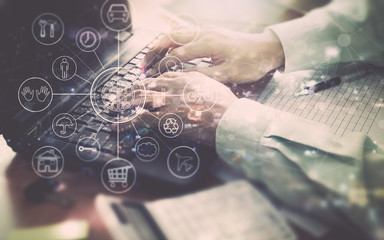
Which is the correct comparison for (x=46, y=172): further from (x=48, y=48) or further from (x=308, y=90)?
(x=308, y=90)

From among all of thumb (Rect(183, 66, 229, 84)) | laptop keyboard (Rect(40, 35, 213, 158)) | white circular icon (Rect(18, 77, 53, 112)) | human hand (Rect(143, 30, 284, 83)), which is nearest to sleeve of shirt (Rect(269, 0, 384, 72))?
human hand (Rect(143, 30, 284, 83))

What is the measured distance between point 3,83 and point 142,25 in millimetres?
322

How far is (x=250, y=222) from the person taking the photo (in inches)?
13.6

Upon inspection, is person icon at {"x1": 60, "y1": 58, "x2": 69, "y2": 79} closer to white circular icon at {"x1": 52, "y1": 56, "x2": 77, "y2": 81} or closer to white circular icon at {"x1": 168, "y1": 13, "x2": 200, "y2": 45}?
white circular icon at {"x1": 52, "y1": 56, "x2": 77, "y2": 81}

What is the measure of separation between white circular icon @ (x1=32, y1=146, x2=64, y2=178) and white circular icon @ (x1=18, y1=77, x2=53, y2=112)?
79 mm

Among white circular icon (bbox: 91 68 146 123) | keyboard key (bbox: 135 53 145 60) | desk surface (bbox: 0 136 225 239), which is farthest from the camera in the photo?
keyboard key (bbox: 135 53 145 60)

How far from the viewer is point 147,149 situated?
1.43ft

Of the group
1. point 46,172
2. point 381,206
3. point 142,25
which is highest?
point 142,25

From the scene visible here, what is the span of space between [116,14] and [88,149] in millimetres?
299

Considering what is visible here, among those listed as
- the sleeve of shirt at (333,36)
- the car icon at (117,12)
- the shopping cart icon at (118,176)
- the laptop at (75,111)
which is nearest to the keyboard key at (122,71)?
the laptop at (75,111)

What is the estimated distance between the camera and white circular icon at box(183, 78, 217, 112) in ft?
1.64

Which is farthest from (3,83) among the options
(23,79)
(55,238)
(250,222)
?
(250,222)

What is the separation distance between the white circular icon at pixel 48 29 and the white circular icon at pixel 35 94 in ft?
0.23

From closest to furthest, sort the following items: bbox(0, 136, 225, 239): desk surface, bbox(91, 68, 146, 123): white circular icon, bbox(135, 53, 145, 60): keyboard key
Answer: bbox(0, 136, 225, 239): desk surface < bbox(91, 68, 146, 123): white circular icon < bbox(135, 53, 145, 60): keyboard key
